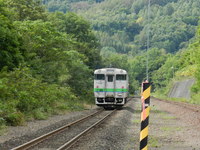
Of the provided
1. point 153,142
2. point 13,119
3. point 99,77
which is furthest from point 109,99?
point 153,142

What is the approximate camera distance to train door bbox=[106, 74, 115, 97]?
30.0 metres

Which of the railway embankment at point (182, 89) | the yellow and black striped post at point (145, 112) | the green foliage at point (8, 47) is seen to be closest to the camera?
the yellow and black striped post at point (145, 112)

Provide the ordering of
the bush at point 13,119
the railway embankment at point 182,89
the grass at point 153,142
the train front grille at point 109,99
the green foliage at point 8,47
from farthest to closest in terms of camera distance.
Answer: the railway embankment at point 182,89 < the train front grille at point 109,99 < the green foliage at point 8,47 < the bush at point 13,119 < the grass at point 153,142

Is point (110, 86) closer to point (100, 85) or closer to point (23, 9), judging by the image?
point (100, 85)

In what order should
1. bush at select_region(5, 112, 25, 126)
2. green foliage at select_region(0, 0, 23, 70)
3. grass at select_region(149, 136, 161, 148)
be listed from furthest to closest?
green foliage at select_region(0, 0, 23, 70) < bush at select_region(5, 112, 25, 126) < grass at select_region(149, 136, 161, 148)

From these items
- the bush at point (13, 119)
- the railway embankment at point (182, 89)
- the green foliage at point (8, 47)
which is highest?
the green foliage at point (8, 47)

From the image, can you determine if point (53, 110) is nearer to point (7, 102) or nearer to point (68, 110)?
point (68, 110)

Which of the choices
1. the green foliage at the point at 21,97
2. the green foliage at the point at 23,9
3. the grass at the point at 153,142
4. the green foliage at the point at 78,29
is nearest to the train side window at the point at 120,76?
the green foliage at the point at 21,97

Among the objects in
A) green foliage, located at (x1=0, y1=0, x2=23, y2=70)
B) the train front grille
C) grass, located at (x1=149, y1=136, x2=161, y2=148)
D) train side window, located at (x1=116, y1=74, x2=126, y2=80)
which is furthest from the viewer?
the train front grille

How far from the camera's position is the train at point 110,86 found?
30016 millimetres

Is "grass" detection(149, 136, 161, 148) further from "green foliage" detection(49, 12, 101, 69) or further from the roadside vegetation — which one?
"green foliage" detection(49, 12, 101, 69)

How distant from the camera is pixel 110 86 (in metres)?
30.1

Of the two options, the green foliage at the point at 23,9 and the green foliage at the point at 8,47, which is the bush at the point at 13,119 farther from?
the green foliage at the point at 23,9

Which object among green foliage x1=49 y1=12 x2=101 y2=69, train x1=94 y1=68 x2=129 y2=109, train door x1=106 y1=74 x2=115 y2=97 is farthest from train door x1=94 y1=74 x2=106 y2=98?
green foliage x1=49 y1=12 x2=101 y2=69
